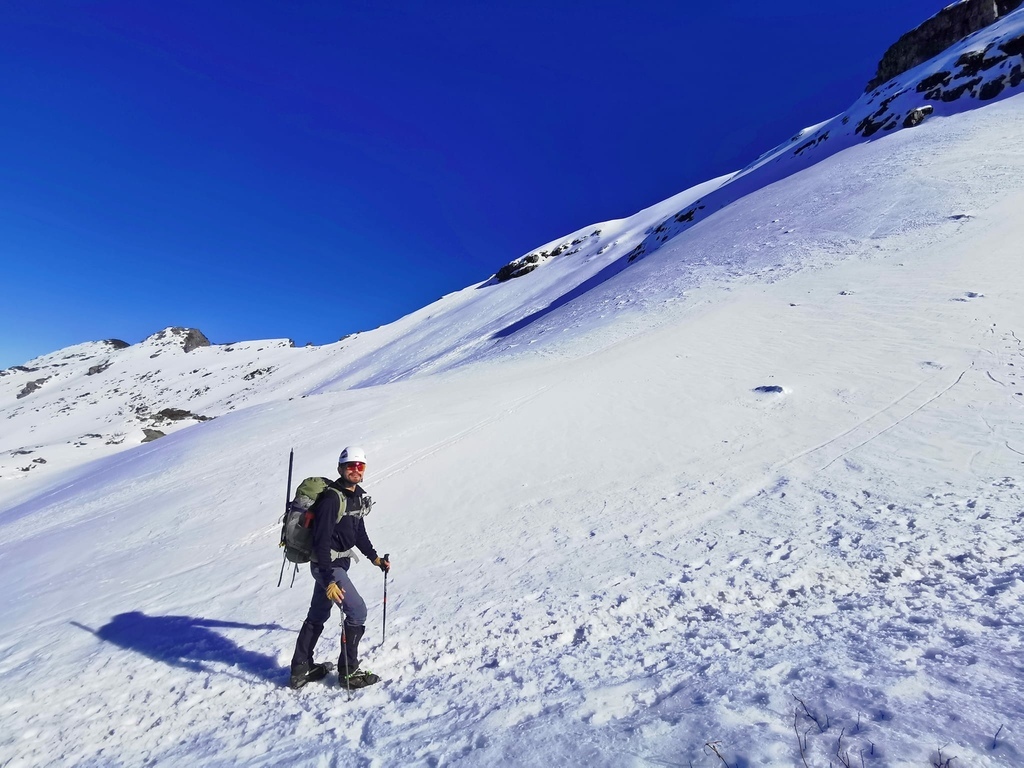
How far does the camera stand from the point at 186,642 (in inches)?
240

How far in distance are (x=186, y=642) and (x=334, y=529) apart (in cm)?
292

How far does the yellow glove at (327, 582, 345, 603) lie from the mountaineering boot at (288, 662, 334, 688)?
0.83 meters

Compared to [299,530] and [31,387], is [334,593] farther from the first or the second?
[31,387]

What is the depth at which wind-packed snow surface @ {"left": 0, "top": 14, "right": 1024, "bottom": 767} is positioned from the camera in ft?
12.3

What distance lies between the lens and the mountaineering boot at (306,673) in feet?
16.3

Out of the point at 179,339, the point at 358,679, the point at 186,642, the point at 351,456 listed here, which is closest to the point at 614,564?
the point at 358,679

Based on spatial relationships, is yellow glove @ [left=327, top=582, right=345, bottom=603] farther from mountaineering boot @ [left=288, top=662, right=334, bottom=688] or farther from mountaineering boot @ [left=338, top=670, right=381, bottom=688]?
mountaineering boot @ [left=288, top=662, right=334, bottom=688]

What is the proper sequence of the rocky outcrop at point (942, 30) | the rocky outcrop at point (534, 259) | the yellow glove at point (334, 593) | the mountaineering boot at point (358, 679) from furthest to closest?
1. the rocky outcrop at point (534, 259)
2. the rocky outcrop at point (942, 30)
3. the mountaineering boot at point (358, 679)
4. the yellow glove at point (334, 593)

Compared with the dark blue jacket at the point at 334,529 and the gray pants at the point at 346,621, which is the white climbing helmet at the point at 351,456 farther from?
the gray pants at the point at 346,621

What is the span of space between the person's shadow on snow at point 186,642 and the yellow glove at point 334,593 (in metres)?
1.23

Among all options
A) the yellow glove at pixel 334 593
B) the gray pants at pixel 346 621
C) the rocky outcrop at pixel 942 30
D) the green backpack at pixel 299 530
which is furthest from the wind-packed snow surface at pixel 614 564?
the rocky outcrop at pixel 942 30

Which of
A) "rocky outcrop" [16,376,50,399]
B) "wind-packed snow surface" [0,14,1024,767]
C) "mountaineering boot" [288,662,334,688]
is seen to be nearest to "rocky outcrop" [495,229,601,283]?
"wind-packed snow surface" [0,14,1024,767]

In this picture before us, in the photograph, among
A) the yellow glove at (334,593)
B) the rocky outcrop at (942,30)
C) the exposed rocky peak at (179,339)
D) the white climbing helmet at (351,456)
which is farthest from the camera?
the exposed rocky peak at (179,339)

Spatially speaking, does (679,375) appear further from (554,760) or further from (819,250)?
(819,250)
